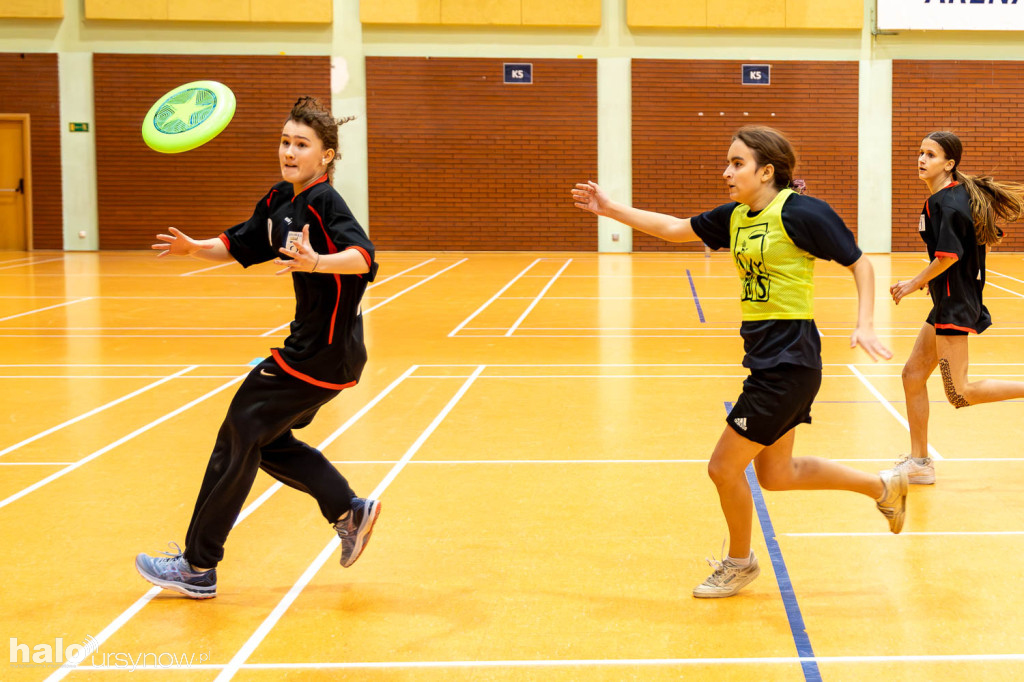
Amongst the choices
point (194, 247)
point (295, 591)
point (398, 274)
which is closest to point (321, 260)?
point (194, 247)

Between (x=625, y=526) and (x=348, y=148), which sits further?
(x=348, y=148)

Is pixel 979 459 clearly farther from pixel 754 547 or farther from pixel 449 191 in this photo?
pixel 449 191

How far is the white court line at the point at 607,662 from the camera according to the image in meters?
3.56

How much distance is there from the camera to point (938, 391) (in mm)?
8375

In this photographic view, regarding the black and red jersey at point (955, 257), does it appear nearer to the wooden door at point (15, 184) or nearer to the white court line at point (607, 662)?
the white court line at point (607, 662)

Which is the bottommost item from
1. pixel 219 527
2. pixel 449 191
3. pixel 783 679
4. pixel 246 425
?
pixel 783 679

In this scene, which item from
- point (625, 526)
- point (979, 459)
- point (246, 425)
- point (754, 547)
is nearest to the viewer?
point (246, 425)

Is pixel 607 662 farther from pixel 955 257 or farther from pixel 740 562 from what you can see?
pixel 955 257

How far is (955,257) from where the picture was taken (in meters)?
5.46

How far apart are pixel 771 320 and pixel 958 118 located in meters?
21.8

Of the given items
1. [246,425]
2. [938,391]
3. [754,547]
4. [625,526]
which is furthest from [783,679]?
[938,391]

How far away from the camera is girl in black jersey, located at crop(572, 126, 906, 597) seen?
13.0 feet

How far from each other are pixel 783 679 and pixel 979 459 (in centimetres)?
339

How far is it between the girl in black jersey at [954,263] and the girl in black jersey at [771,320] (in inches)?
67.1
